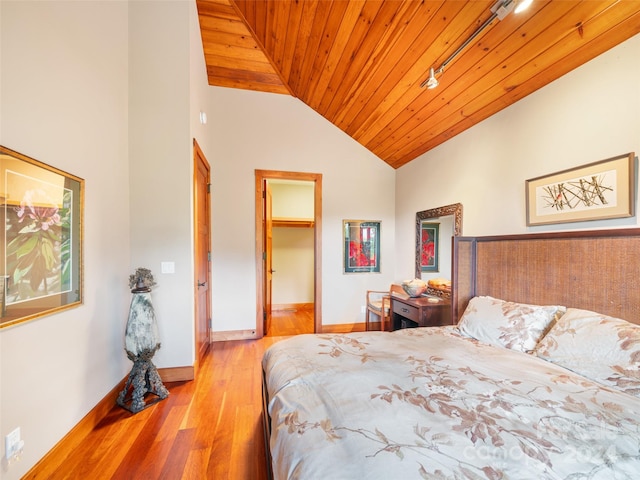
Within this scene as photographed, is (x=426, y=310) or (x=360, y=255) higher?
(x=360, y=255)

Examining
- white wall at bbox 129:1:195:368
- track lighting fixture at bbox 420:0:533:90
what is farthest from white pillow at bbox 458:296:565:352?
white wall at bbox 129:1:195:368

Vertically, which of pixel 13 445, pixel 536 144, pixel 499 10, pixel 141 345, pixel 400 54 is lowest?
pixel 13 445

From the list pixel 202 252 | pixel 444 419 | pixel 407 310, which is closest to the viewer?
pixel 444 419

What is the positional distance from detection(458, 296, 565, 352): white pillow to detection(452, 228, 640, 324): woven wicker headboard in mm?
176

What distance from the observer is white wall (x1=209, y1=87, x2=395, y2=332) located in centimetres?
344

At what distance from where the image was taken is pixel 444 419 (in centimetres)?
89

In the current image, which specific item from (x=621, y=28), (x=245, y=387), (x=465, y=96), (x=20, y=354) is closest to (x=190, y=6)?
(x=465, y=96)

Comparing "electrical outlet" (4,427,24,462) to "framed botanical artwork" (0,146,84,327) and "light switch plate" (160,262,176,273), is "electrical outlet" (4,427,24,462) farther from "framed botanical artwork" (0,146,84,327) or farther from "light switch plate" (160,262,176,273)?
"light switch plate" (160,262,176,273)

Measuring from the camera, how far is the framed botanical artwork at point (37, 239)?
1.16 metres

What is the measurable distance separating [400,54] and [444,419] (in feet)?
8.31

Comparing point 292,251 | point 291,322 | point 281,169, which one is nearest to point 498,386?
point 281,169

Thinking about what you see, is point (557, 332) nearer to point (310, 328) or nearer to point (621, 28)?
point (621, 28)

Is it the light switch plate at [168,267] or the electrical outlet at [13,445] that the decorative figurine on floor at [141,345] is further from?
the electrical outlet at [13,445]

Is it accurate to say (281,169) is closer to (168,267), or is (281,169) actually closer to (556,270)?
(168,267)
